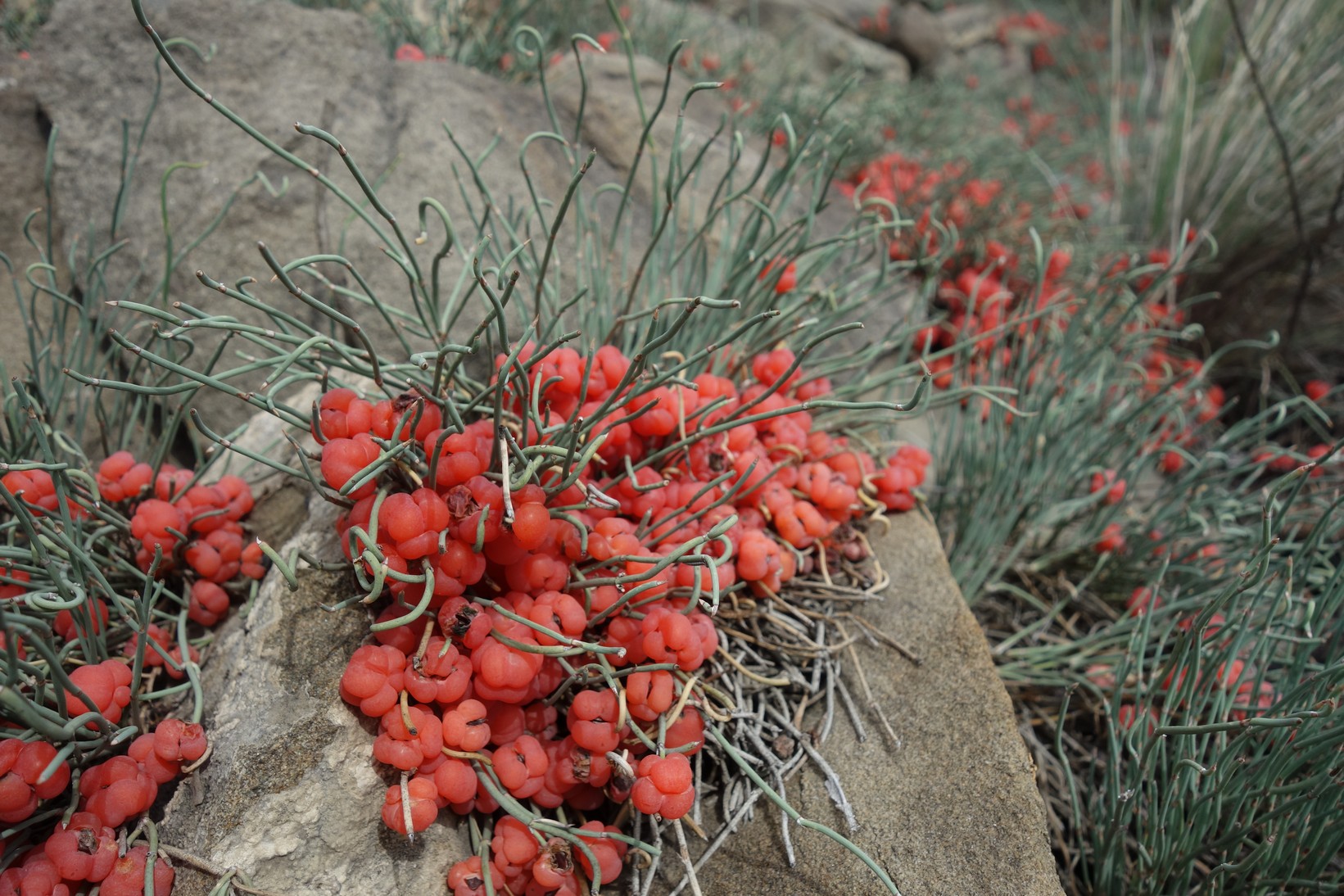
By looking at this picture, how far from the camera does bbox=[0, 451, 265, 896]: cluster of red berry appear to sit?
3.56 feet

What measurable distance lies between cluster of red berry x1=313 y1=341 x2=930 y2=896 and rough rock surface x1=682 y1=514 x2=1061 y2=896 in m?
0.26

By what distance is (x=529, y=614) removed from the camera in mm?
1235

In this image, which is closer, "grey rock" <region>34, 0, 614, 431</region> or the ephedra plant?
the ephedra plant

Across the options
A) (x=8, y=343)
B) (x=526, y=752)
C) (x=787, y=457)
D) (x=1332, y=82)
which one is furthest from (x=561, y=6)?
(x=526, y=752)

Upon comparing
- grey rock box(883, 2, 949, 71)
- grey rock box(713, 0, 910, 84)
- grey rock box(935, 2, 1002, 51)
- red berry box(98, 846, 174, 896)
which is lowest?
red berry box(98, 846, 174, 896)

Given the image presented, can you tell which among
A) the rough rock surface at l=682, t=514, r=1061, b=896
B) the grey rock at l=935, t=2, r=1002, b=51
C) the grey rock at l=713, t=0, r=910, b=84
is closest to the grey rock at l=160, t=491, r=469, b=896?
the rough rock surface at l=682, t=514, r=1061, b=896

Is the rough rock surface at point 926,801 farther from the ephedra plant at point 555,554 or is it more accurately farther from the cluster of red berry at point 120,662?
the cluster of red berry at point 120,662

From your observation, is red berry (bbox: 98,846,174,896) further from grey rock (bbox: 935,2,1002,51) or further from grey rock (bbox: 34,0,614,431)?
grey rock (bbox: 935,2,1002,51)

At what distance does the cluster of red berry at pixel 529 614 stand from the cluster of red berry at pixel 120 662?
0.32 meters

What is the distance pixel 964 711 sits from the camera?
4.76 feet

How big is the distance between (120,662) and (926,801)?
1.33m

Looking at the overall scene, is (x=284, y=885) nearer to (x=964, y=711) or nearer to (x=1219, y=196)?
(x=964, y=711)

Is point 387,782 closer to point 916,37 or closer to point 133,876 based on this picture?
point 133,876

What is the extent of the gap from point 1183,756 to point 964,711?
0.43 m
